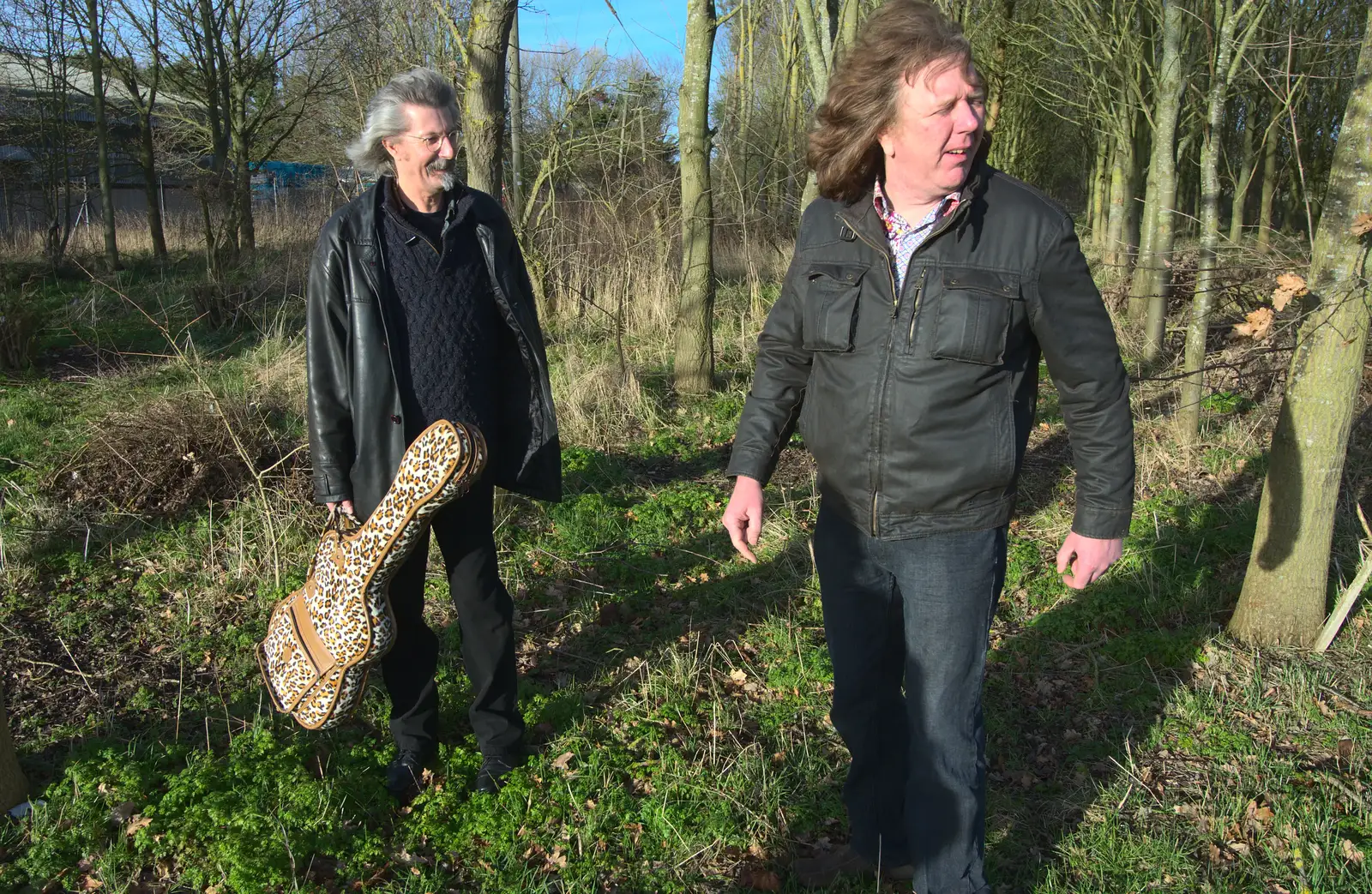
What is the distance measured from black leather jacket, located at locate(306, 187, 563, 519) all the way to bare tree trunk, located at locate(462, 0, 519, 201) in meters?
3.19

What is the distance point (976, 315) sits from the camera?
190 cm

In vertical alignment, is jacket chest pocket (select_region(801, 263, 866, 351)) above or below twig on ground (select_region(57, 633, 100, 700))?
above

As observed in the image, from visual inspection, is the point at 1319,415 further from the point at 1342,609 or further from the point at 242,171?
the point at 242,171

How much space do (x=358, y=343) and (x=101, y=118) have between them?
14.3 m

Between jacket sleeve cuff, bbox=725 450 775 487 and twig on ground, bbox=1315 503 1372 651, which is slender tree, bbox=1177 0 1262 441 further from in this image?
jacket sleeve cuff, bbox=725 450 775 487

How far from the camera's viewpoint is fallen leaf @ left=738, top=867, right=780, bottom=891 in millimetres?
2637

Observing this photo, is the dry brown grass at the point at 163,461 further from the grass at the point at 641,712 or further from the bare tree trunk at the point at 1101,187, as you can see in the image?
the bare tree trunk at the point at 1101,187

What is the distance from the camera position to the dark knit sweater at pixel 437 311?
268 centimetres

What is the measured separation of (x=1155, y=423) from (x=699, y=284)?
11.0 ft

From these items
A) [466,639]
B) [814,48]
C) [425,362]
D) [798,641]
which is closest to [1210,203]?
[814,48]

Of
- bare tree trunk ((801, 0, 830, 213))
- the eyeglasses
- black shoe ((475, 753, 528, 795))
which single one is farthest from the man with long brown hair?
bare tree trunk ((801, 0, 830, 213))

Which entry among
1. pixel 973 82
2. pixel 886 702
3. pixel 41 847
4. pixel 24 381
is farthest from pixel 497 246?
pixel 24 381

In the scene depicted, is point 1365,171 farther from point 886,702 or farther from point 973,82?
point 886,702

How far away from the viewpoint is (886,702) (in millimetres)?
2383
